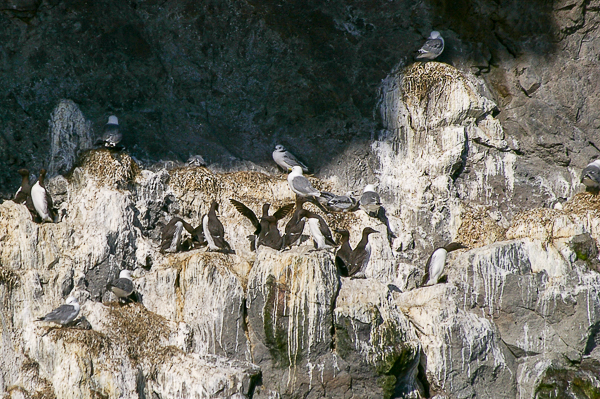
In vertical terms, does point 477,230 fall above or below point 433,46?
below

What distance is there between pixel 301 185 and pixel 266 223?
1200 millimetres

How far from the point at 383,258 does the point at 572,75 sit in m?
5.39

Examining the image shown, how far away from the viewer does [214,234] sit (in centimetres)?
1296

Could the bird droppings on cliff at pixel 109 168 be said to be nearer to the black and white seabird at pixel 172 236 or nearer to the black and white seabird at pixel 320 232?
the black and white seabird at pixel 172 236

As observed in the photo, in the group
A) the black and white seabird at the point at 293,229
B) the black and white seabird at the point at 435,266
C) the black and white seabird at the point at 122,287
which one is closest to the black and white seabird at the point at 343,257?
the black and white seabird at the point at 293,229

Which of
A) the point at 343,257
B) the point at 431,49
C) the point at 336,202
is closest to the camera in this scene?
the point at 343,257

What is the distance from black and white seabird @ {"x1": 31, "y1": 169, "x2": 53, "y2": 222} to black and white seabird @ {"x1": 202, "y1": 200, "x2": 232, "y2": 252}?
2.44 metres

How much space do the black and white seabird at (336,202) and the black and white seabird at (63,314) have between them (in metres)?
4.51

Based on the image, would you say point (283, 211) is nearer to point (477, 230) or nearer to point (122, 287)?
point (122, 287)

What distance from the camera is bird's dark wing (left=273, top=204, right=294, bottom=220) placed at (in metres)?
13.8

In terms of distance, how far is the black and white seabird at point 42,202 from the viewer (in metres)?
12.9

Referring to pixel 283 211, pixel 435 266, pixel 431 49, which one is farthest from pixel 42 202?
pixel 431 49

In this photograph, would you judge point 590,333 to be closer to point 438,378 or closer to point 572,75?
point 438,378

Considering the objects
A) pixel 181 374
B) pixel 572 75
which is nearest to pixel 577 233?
pixel 572 75
